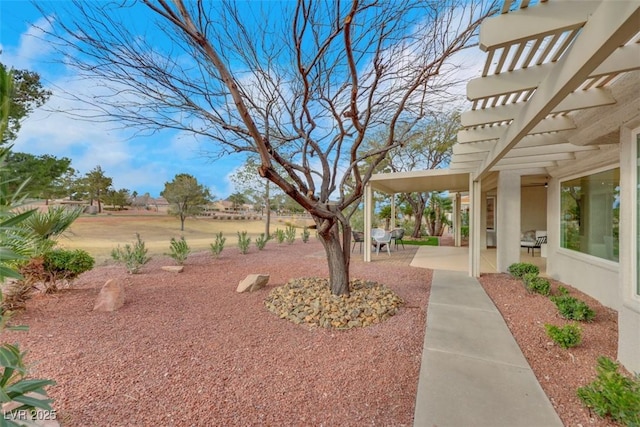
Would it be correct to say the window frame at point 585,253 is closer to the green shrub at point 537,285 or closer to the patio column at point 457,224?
the green shrub at point 537,285

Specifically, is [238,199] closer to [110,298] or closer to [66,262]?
[66,262]

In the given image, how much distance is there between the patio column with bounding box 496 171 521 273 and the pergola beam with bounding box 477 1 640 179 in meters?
4.97

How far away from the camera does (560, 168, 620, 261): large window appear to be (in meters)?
4.27

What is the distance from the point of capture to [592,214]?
4.95 meters

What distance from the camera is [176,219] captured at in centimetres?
2477

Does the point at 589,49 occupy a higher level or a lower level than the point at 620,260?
higher

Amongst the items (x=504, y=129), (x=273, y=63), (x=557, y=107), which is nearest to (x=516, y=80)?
(x=557, y=107)

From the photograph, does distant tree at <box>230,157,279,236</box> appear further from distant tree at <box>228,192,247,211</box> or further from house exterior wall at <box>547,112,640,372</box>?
house exterior wall at <box>547,112,640,372</box>

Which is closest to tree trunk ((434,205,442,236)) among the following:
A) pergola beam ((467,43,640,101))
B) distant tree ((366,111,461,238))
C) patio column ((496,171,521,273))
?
distant tree ((366,111,461,238))

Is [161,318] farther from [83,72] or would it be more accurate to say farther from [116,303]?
[83,72]

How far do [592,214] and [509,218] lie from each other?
5.31ft

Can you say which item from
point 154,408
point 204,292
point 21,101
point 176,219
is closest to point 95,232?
point 176,219

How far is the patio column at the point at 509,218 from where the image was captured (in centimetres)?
645

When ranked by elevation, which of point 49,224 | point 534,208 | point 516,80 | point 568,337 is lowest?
point 568,337
